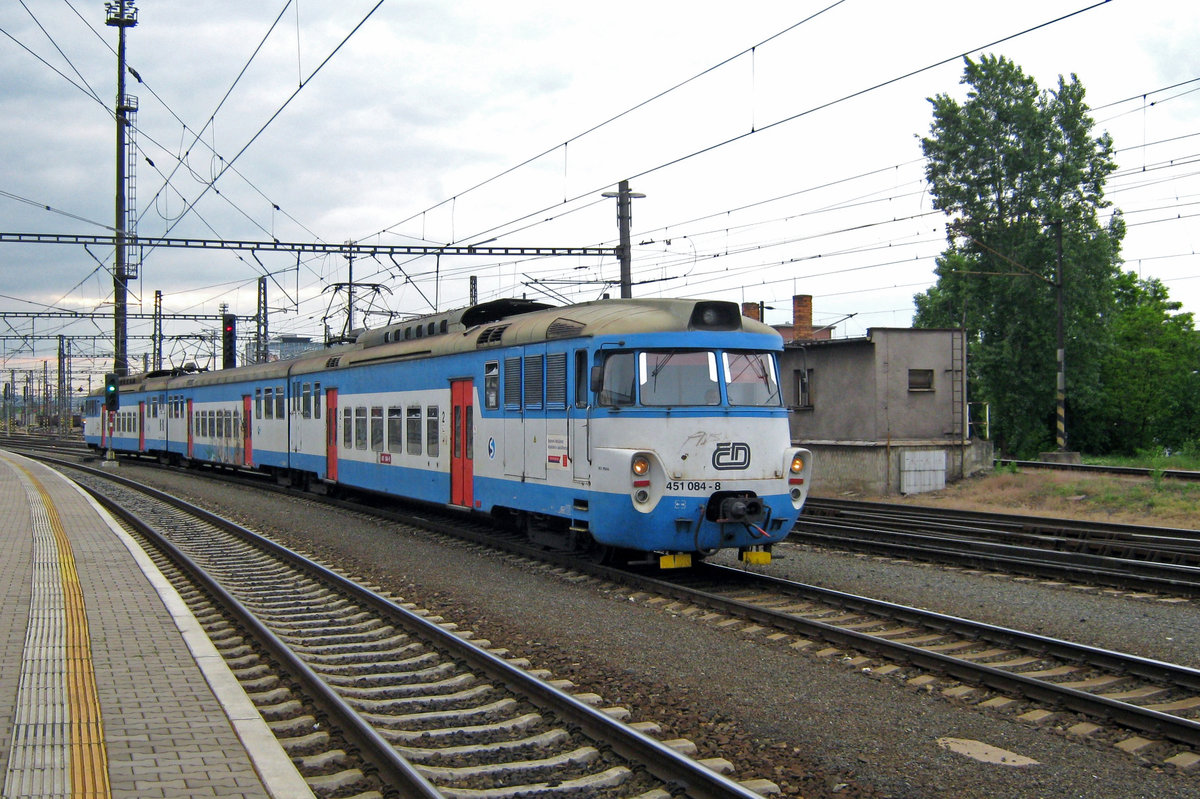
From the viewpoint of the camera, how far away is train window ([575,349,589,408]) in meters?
11.6

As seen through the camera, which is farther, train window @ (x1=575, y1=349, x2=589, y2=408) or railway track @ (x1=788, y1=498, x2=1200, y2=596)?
railway track @ (x1=788, y1=498, x2=1200, y2=596)

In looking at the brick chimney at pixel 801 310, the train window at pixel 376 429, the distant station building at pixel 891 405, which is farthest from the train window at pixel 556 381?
the brick chimney at pixel 801 310

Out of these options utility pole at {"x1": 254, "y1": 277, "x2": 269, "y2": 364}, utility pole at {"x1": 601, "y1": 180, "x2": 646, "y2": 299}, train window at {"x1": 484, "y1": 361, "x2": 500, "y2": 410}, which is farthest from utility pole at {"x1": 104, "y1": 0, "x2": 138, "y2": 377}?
train window at {"x1": 484, "y1": 361, "x2": 500, "y2": 410}

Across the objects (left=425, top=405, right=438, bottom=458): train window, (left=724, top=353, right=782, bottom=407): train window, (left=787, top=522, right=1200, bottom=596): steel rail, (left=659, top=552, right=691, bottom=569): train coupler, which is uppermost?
(left=724, top=353, right=782, bottom=407): train window

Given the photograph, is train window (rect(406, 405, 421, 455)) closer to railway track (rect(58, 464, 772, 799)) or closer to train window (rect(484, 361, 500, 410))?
train window (rect(484, 361, 500, 410))

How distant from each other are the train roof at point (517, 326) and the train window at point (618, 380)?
30cm

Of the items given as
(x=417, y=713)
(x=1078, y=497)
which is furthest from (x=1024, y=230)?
(x=417, y=713)

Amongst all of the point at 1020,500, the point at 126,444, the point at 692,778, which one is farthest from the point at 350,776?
the point at 126,444

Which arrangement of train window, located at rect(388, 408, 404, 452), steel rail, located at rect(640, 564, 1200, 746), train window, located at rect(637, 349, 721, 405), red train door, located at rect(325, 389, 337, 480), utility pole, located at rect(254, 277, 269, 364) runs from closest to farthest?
steel rail, located at rect(640, 564, 1200, 746)
train window, located at rect(637, 349, 721, 405)
train window, located at rect(388, 408, 404, 452)
red train door, located at rect(325, 389, 337, 480)
utility pole, located at rect(254, 277, 269, 364)

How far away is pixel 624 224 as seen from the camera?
24.0 metres

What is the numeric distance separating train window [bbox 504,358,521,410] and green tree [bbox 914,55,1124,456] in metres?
30.8

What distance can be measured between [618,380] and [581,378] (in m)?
0.64

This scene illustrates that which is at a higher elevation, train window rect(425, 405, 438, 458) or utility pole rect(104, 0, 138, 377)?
utility pole rect(104, 0, 138, 377)

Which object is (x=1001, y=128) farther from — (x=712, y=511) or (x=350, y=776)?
(x=350, y=776)
